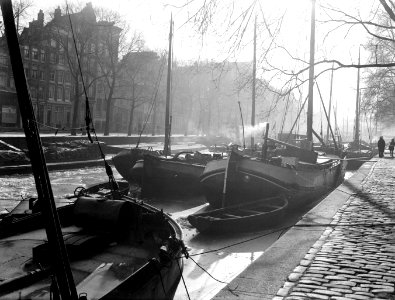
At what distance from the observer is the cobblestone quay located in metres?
5.34

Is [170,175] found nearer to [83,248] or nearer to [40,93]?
[83,248]

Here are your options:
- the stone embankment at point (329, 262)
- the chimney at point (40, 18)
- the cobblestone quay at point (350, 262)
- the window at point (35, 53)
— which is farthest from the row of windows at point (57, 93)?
the cobblestone quay at point (350, 262)

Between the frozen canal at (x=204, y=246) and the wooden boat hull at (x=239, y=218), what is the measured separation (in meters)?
0.22

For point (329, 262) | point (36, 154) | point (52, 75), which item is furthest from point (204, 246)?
point (52, 75)

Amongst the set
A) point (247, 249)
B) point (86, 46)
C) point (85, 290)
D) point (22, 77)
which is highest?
point (86, 46)

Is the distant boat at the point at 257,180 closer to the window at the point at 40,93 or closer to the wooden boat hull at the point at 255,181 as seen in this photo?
the wooden boat hull at the point at 255,181

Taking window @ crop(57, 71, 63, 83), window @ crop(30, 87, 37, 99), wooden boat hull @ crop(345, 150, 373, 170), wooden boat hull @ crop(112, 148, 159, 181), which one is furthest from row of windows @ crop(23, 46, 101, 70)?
wooden boat hull @ crop(345, 150, 373, 170)

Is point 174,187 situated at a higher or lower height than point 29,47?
lower

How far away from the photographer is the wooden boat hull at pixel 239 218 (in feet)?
38.7

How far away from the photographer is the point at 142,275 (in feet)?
18.6

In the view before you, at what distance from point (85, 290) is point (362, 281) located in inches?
144

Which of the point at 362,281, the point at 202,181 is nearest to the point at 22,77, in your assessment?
the point at 362,281

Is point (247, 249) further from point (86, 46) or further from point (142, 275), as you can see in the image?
point (86, 46)

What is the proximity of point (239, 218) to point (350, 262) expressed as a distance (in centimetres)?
551
